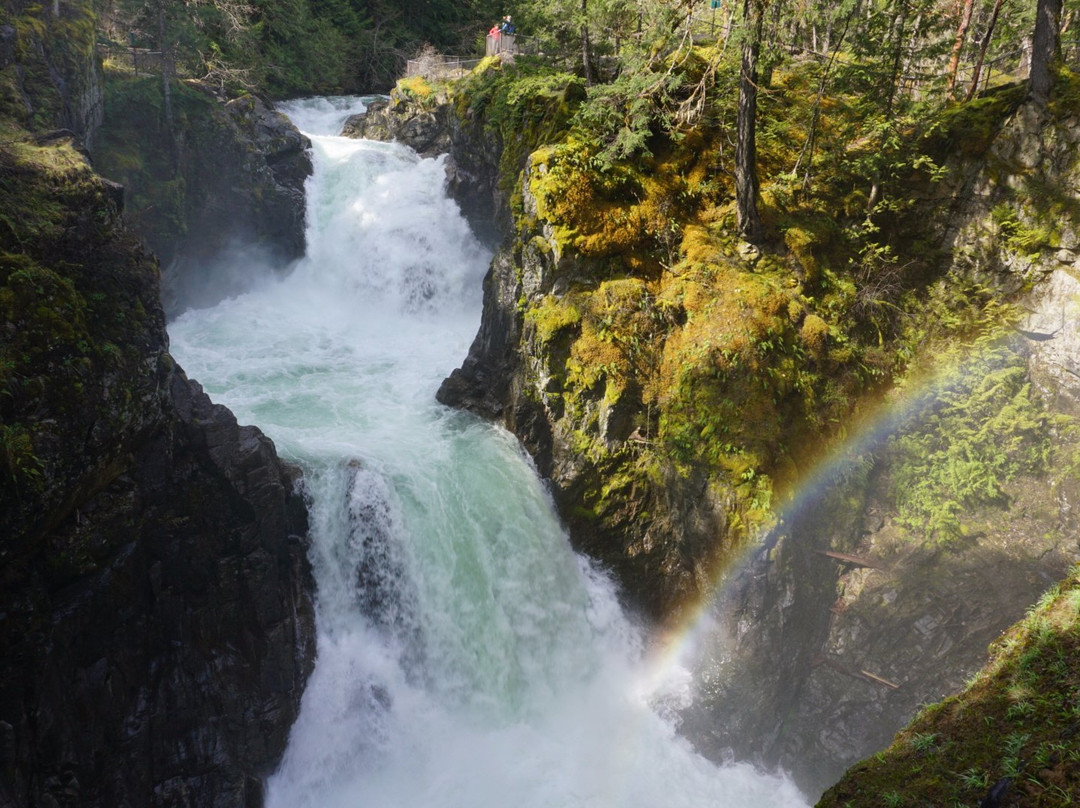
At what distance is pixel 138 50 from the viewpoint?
738 inches

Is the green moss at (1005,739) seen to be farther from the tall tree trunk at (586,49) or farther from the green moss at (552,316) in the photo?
the tall tree trunk at (586,49)

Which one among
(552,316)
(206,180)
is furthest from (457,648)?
(206,180)

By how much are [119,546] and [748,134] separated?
11.9 metres

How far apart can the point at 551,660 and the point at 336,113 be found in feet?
89.5

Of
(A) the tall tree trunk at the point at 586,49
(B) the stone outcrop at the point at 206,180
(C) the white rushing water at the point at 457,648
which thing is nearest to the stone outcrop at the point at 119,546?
(C) the white rushing water at the point at 457,648

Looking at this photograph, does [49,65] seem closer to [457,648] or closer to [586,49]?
[586,49]

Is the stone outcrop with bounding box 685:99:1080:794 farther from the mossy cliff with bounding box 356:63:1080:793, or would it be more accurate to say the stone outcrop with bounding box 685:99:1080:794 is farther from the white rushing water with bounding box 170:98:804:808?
the white rushing water with bounding box 170:98:804:808

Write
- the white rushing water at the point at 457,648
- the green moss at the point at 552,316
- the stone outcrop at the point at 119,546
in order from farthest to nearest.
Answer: the green moss at the point at 552,316
the white rushing water at the point at 457,648
the stone outcrop at the point at 119,546

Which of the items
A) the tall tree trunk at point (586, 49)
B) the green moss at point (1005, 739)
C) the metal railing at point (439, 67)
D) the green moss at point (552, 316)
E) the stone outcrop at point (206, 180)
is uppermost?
the metal railing at point (439, 67)

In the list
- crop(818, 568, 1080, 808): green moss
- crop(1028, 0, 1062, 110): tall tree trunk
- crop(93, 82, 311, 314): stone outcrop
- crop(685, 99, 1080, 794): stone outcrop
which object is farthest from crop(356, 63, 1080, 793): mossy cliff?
crop(93, 82, 311, 314): stone outcrop

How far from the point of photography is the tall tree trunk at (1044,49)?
9.75m

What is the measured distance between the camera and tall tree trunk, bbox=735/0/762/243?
9266mm

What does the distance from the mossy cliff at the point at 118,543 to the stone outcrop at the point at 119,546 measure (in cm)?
2

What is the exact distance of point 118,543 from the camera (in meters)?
7.60
